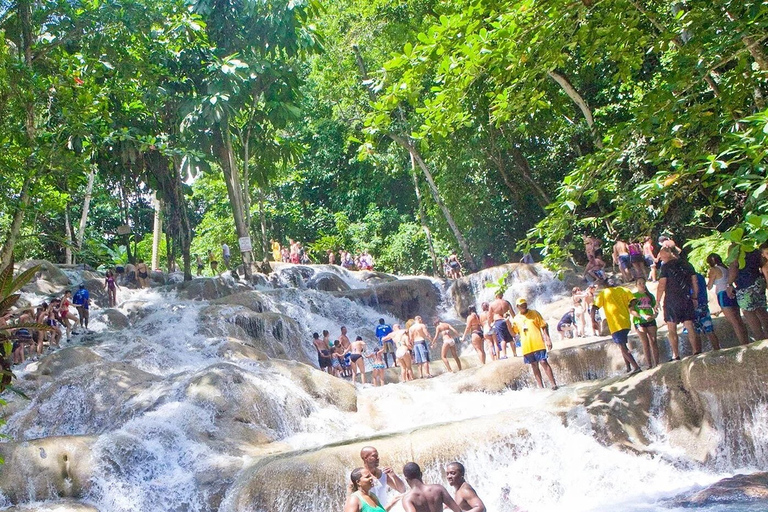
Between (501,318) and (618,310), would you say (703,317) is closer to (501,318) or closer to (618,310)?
(618,310)

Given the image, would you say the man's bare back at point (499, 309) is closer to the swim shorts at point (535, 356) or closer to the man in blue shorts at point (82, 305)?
the swim shorts at point (535, 356)

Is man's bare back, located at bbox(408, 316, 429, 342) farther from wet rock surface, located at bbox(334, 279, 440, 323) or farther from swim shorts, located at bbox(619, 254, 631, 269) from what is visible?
wet rock surface, located at bbox(334, 279, 440, 323)

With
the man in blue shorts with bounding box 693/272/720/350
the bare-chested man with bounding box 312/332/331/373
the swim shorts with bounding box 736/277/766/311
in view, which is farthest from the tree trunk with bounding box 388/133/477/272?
the swim shorts with bounding box 736/277/766/311

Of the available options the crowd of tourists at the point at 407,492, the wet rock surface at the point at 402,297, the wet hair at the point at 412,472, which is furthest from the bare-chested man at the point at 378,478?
the wet rock surface at the point at 402,297

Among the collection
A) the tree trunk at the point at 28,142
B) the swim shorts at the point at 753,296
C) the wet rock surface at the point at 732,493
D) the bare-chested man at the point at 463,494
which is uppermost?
the tree trunk at the point at 28,142

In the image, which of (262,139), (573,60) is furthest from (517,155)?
(262,139)

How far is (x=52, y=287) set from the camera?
2169 cm

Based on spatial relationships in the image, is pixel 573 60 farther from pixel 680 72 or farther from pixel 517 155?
pixel 680 72

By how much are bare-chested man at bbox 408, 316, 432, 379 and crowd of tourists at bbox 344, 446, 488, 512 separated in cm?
862

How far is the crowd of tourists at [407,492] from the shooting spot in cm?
615

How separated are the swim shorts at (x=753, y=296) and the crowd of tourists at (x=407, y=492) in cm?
502

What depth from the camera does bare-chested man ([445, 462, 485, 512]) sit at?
20.4 ft

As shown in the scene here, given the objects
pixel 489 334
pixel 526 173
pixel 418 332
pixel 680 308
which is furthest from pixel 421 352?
pixel 526 173

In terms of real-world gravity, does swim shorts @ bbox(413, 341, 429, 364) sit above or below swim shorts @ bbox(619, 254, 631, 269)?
below
